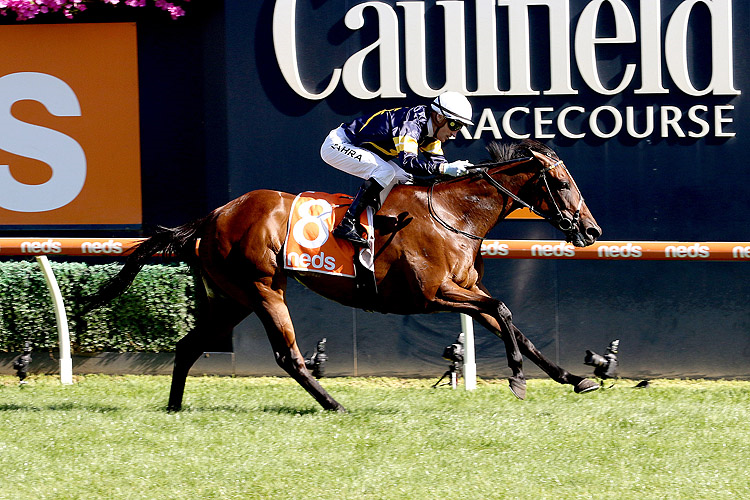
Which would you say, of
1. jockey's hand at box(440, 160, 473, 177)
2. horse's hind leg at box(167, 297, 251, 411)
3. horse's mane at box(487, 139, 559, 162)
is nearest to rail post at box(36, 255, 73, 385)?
horse's hind leg at box(167, 297, 251, 411)

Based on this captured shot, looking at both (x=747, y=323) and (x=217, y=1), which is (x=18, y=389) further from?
(x=747, y=323)

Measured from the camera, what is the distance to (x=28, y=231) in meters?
8.66

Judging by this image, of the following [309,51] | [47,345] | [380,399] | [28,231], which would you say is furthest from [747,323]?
[28,231]

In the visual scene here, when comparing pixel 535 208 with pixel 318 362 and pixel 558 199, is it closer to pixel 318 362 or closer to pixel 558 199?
pixel 558 199

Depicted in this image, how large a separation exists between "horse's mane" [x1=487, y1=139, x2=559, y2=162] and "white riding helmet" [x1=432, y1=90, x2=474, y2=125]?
46cm

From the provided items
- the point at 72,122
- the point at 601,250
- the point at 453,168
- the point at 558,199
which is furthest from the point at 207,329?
the point at 72,122

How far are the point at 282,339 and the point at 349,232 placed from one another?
791 mm

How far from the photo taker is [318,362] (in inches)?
291

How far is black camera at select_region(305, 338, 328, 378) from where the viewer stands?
24.2ft

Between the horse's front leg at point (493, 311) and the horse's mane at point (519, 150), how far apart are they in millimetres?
903

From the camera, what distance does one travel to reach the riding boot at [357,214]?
6.02 meters

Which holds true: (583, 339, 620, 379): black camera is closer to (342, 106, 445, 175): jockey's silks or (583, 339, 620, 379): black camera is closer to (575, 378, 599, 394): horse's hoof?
(575, 378, 599, 394): horse's hoof

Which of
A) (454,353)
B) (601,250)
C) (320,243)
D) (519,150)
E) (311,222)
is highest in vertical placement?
(519,150)

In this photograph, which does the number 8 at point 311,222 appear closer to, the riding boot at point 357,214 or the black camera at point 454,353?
the riding boot at point 357,214
